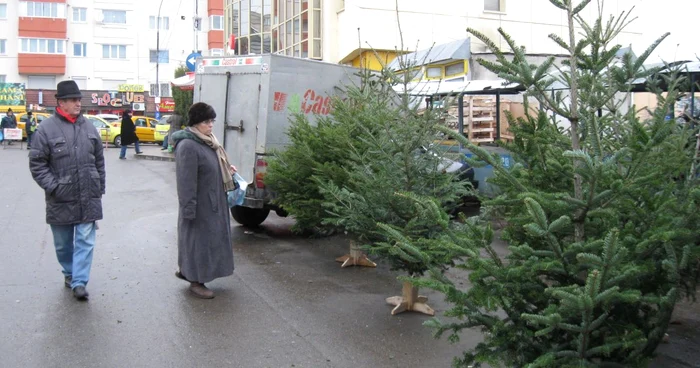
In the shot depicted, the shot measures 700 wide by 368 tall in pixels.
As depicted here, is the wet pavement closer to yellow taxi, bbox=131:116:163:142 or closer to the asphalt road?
the asphalt road

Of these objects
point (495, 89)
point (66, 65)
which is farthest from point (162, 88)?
point (495, 89)

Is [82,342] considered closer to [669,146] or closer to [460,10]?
[669,146]

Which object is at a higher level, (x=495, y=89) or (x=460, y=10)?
(x=460, y=10)

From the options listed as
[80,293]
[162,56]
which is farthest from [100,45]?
[80,293]

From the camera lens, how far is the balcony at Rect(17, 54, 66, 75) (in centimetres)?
5453

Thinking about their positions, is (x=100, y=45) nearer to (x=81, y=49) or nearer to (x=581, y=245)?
(x=81, y=49)

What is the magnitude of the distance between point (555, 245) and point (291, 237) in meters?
7.19

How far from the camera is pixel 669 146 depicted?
3873 mm

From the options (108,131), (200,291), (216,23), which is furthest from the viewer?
(216,23)

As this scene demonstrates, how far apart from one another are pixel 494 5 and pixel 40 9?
1630 inches

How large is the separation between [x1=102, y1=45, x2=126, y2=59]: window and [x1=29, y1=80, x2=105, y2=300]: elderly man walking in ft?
176

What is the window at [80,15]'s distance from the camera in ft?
185

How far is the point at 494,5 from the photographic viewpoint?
2573cm

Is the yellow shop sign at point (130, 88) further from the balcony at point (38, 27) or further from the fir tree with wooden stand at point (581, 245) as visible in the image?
the fir tree with wooden stand at point (581, 245)
